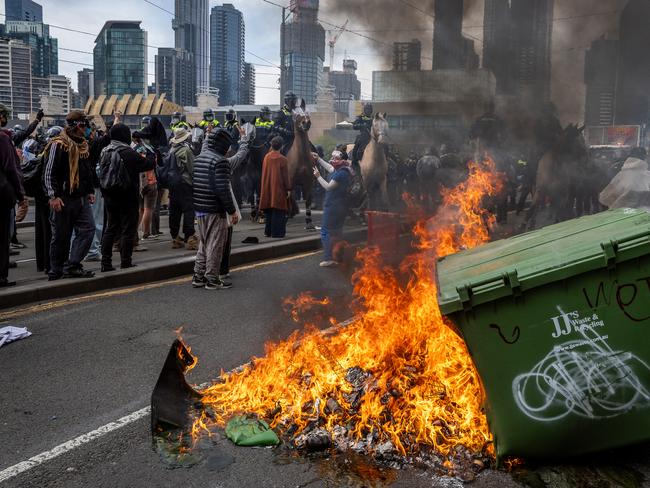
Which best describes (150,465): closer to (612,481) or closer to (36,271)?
(612,481)

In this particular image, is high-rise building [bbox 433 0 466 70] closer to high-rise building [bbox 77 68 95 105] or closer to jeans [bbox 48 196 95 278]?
jeans [bbox 48 196 95 278]

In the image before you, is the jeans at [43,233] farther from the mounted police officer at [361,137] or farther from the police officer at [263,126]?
the mounted police officer at [361,137]

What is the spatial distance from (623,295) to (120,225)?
659 centimetres

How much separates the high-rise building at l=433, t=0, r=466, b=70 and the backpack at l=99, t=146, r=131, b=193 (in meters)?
6.25

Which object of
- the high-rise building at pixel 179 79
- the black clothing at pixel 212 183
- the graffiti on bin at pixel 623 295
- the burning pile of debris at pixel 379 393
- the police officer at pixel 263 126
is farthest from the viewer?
the high-rise building at pixel 179 79

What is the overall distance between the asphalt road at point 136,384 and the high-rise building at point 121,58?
126203mm

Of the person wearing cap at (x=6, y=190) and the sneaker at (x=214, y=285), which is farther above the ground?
the person wearing cap at (x=6, y=190)

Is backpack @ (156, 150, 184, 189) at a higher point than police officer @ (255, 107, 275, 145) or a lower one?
lower

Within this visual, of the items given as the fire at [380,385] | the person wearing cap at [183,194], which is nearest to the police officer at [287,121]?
the person wearing cap at [183,194]

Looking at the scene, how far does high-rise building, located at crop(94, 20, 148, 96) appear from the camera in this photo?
5202 inches

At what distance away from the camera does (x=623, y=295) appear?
11.0ft

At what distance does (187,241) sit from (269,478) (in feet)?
23.8

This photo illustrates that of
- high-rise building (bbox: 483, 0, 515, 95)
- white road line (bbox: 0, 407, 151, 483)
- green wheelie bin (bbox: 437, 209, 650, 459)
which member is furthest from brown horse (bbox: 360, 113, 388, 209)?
green wheelie bin (bbox: 437, 209, 650, 459)

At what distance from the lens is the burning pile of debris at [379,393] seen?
3838mm
